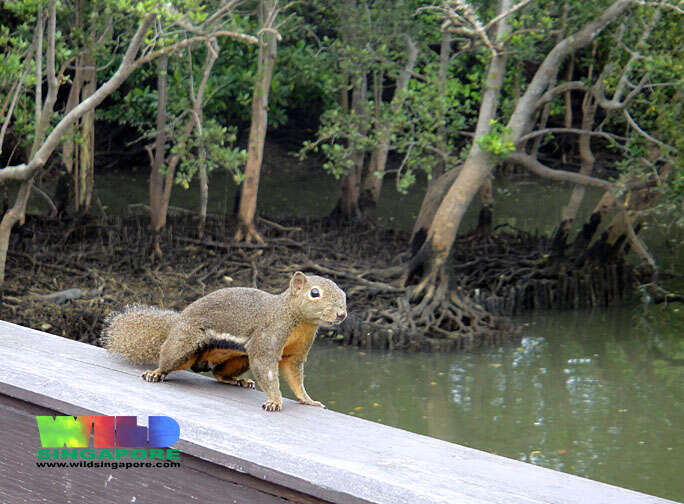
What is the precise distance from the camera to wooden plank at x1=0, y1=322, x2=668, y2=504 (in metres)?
1.29

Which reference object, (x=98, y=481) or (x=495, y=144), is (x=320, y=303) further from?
(x=495, y=144)

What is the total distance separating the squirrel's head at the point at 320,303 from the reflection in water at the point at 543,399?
16.0 feet

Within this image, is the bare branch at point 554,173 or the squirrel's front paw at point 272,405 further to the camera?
the bare branch at point 554,173

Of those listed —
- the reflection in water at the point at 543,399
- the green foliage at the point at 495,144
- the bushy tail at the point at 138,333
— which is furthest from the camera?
the green foliage at the point at 495,144

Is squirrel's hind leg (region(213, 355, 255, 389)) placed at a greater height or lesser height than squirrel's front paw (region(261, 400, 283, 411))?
lesser

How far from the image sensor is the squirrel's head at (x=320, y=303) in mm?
2264

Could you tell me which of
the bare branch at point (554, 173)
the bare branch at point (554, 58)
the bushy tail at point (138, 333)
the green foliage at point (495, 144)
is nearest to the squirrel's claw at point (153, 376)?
the bushy tail at point (138, 333)

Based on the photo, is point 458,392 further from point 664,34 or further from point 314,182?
point 314,182

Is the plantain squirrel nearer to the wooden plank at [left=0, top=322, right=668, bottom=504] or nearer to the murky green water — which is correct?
the wooden plank at [left=0, top=322, right=668, bottom=504]

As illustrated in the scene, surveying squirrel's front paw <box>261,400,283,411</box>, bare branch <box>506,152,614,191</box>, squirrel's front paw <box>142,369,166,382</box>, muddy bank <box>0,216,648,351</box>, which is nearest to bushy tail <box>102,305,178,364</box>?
squirrel's front paw <box>142,369,166,382</box>

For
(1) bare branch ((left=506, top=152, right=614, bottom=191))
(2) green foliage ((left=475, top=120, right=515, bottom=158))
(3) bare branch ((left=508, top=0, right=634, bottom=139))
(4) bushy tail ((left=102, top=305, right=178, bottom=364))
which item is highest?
(3) bare branch ((left=508, top=0, right=634, bottom=139))

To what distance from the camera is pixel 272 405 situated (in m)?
1.85

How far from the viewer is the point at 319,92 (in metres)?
17.4

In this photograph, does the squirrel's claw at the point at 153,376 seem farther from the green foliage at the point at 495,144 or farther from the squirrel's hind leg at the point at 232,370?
the green foliage at the point at 495,144
